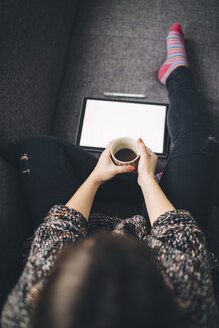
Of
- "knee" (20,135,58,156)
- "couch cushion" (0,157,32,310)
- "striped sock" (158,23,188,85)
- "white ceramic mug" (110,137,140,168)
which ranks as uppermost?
"striped sock" (158,23,188,85)

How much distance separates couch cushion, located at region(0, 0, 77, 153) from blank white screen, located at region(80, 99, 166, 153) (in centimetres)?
21

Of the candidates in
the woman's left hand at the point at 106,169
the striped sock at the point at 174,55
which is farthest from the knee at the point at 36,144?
the striped sock at the point at 174,55

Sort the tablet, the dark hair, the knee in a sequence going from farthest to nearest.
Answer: the tablet, the knee, the dark hair

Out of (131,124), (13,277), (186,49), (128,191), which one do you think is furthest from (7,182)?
(186,49)

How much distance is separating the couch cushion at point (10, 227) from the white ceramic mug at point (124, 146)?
0.36 m

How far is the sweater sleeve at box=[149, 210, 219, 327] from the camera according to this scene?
40 cm

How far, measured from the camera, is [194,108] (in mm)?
816

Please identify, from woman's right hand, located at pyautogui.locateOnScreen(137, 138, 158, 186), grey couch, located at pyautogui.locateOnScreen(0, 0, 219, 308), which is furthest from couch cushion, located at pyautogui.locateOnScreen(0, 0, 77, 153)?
woman's right hand, located at pyautogui.locateOnScreen(137, 138, 158, 186)

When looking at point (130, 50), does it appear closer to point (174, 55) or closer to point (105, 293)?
point (174, 55)

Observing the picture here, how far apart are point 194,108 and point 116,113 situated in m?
0.33

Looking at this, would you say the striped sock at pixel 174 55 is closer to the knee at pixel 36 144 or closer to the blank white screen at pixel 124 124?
the blank white screen at pixel 124 124

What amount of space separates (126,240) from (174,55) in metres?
0.92

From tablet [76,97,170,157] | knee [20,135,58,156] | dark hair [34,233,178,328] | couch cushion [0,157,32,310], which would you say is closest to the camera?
dark hair [34,233,178,328]

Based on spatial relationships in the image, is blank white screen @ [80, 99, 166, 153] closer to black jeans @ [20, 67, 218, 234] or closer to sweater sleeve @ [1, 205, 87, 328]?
black jeans @ [20, 67, 218, 234]
